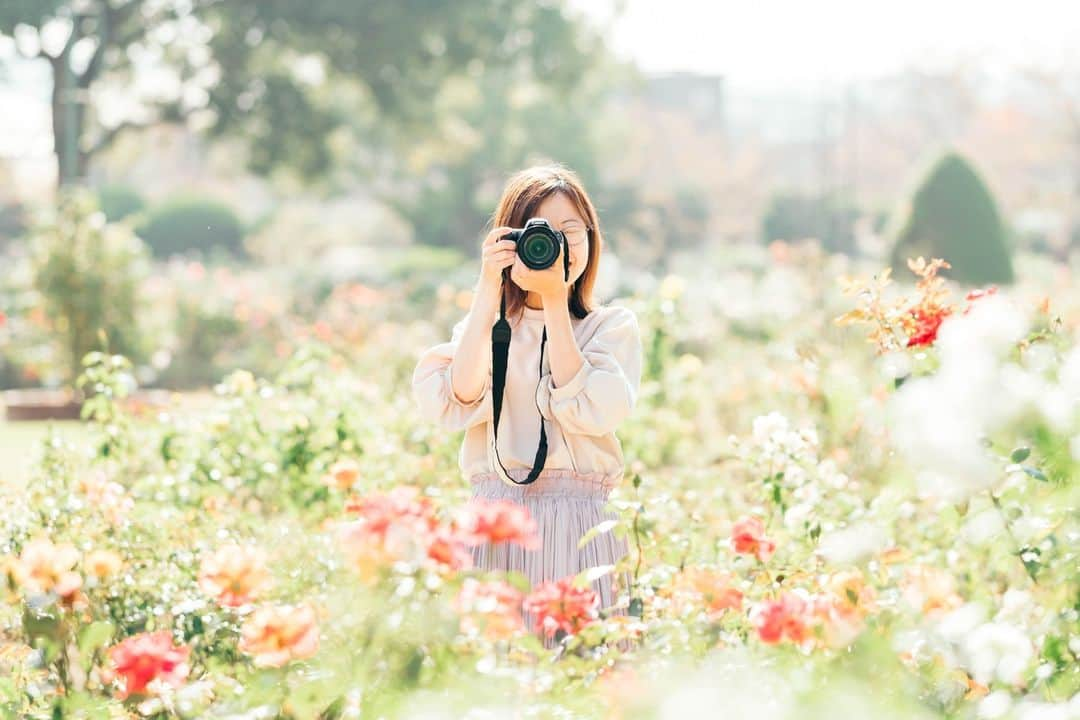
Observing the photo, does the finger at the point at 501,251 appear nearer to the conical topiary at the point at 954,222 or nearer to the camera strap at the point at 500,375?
the camera strap at the point at 500,375

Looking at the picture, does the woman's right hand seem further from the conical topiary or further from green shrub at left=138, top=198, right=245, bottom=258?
green shrub at left=138, top=198, right=245, bottom=258

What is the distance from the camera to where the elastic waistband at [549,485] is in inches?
A: 99.7

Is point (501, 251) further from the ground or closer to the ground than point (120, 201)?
closer to the ground

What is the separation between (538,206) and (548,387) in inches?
13.1

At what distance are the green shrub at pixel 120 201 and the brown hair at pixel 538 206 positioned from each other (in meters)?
32.6

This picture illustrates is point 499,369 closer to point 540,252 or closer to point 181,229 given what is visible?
point 540,252

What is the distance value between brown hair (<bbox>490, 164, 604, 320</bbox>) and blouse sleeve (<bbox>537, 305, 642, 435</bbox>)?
119 millimetres

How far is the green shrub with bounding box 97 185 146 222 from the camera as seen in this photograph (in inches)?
1337

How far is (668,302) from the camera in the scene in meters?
4.99

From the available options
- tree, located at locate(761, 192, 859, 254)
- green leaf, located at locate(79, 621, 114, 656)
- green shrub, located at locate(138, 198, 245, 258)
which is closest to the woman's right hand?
green leaf, located at locate(79, 621, 114, 656)

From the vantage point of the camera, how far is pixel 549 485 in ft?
8.33

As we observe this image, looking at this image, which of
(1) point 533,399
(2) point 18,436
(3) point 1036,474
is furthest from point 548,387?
(2) point 18,436

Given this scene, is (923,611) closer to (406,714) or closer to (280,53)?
(406,714)

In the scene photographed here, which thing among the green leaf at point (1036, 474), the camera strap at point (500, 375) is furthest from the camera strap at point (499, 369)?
the green leaf at point (1036, 474)
